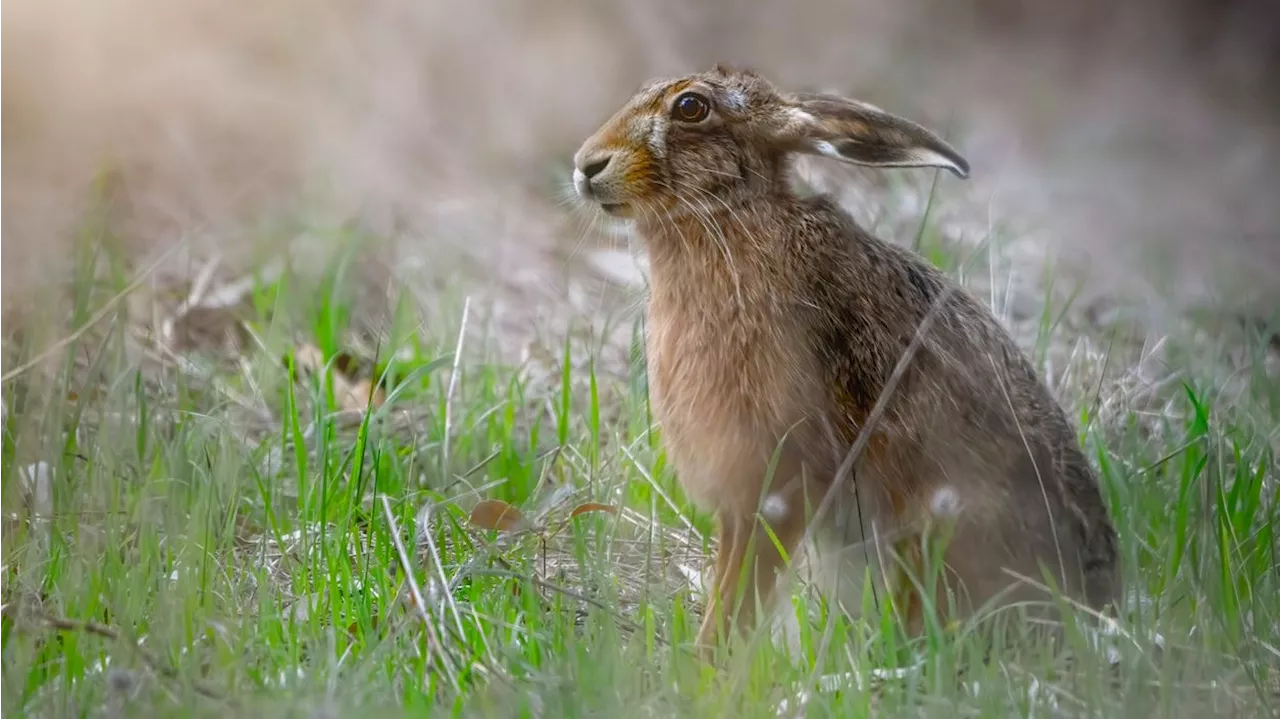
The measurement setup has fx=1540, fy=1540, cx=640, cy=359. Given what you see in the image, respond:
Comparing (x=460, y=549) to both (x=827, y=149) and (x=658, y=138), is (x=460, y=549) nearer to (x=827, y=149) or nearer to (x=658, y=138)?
(x=658, y=138)

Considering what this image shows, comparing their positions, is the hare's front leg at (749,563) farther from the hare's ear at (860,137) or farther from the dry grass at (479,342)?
the hare's ear at (860,137)

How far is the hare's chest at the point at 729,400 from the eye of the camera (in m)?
3.38

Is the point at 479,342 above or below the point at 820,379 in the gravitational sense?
below

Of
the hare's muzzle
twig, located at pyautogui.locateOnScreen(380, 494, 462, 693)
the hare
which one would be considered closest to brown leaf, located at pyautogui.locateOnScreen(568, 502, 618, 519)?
the hare

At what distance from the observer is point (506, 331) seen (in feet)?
18.8

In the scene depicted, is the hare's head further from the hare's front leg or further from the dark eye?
the hare's front leg

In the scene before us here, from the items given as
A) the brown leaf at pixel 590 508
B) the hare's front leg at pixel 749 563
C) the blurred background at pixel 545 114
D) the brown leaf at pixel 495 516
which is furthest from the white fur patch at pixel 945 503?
the blurred background at pixel 545 114

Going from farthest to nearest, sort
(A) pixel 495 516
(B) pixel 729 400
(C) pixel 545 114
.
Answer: (C) pixel 545 114 → (A) pixel 495 516 → (B) pixel 729 400

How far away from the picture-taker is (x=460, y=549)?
3635 mm

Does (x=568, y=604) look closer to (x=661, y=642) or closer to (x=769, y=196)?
(x=661, y=642)

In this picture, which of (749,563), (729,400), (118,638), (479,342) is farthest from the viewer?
(479,342)

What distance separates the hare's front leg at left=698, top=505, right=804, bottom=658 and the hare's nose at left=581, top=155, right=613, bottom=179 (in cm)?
84

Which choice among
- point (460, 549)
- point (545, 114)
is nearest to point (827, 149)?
point (460, 549)

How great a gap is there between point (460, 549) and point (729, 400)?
29.3 inches
